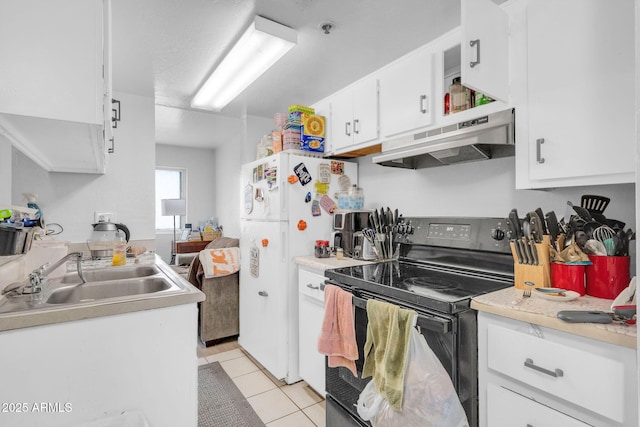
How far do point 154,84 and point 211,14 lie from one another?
1229 millimetres

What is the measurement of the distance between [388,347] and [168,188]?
18.3 ft

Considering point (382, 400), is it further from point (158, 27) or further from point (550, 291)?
point (158, 27)

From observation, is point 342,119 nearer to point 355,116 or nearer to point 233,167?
point 355,116

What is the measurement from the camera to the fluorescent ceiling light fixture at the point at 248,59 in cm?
176

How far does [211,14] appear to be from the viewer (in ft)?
5.53

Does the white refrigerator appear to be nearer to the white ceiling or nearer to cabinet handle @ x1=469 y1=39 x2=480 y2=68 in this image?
the white ceiling

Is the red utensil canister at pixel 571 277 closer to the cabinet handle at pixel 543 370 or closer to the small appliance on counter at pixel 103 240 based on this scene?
the cabinet handle at pixel 543 370

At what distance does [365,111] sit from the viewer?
2127 mm

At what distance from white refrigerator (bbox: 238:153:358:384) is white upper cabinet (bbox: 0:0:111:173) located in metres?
1.30

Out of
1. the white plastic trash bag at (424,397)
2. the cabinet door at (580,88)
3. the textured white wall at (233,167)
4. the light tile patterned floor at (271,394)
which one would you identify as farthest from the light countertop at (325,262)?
the textured white wall at (233,167)

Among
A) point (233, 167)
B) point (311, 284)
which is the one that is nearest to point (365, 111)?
point (311, 284)

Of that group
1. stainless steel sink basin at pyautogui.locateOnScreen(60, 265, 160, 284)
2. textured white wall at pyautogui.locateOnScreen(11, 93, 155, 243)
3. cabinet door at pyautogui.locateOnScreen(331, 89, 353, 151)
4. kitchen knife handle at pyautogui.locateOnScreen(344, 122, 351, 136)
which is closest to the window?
textured white wall at pyautogui.locateOnScreen(11, 93, 155, 243)

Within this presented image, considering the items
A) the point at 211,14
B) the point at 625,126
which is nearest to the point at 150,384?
the point at 211,14

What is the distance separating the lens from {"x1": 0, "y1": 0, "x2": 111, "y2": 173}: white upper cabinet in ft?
3.18
